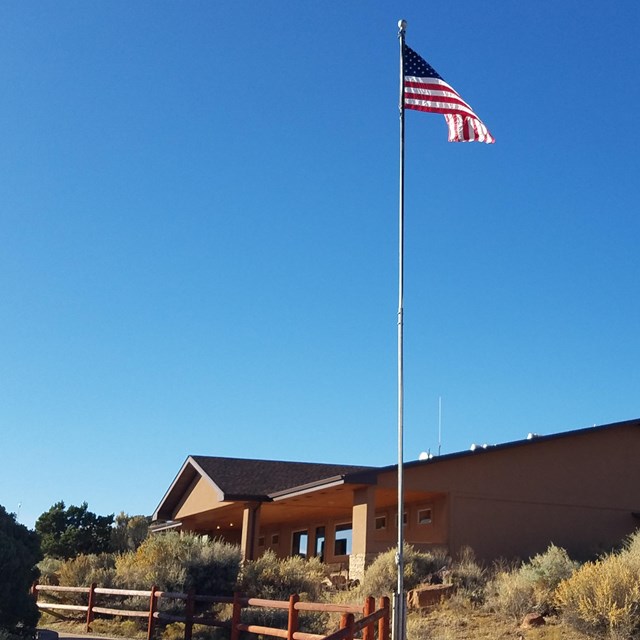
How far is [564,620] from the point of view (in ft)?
48.4

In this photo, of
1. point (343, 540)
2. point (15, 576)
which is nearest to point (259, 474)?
point (343, 540)

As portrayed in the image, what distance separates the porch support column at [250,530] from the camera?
27.9m

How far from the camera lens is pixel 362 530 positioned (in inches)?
918

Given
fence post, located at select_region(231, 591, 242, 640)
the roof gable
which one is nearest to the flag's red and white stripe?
fence post, located at select_region(231, 591, 242, 640)

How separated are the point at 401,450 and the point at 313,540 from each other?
20721 millimetres

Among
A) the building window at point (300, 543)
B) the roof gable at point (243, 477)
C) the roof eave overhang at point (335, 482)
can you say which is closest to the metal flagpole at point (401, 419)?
the roof eave overhang at point (335, 482)

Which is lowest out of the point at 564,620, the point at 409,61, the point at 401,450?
the point at 564,620

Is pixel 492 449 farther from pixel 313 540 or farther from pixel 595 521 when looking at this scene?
pixel 313 540

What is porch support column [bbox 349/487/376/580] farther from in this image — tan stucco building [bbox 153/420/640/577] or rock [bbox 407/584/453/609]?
rock [bbox 407/584/453/609]

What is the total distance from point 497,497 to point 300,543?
11.5 m

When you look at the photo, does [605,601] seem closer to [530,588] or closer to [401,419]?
[530,588]

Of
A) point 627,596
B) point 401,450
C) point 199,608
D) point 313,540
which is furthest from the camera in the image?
point 313,540

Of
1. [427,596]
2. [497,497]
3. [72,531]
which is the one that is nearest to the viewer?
[427,596]

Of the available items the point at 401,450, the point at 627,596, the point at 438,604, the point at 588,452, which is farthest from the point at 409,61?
the point at 588,452
